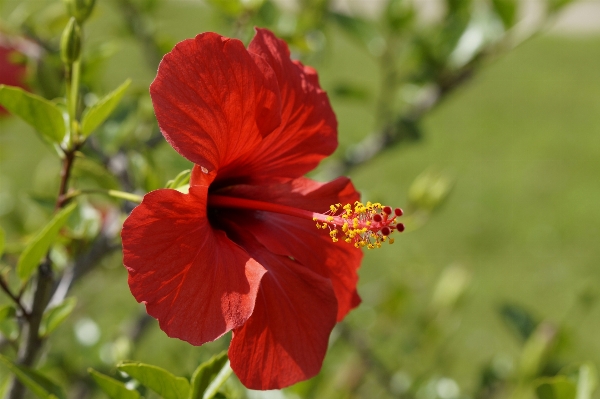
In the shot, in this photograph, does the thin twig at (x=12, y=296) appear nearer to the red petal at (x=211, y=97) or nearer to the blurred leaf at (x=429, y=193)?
the red petal at (x=211, y=97)

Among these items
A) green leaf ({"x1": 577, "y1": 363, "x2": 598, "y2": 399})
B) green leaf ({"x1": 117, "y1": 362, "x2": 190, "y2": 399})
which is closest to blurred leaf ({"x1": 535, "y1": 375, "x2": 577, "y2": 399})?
green leaf ({"x1": 577, "y1": 363, "x2": 598, "y2": 399})

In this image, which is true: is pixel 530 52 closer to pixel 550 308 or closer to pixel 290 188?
pixel 550 308

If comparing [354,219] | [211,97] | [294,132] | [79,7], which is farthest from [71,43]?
[354,219]

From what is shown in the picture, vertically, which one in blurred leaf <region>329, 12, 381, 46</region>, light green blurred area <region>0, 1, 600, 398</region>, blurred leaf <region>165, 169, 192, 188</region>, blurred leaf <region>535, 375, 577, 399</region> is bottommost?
light green blurred area <region>0, 1, 600, 398</region>

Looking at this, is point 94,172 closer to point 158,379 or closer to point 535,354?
point 158,379

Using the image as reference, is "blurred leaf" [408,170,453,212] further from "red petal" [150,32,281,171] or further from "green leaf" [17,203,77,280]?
"green leaf" [17,203,77,280]

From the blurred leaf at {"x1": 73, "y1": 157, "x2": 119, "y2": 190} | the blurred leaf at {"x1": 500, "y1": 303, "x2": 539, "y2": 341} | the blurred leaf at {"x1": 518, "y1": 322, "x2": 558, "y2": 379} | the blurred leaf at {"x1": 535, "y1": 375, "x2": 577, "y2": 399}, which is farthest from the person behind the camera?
the blurred leaf at {"x1": 500, "y1": 303, "x2": 539, "y2": 341}

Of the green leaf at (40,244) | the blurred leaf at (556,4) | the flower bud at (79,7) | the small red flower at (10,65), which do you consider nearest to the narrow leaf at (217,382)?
the green leaf at (40,244)
